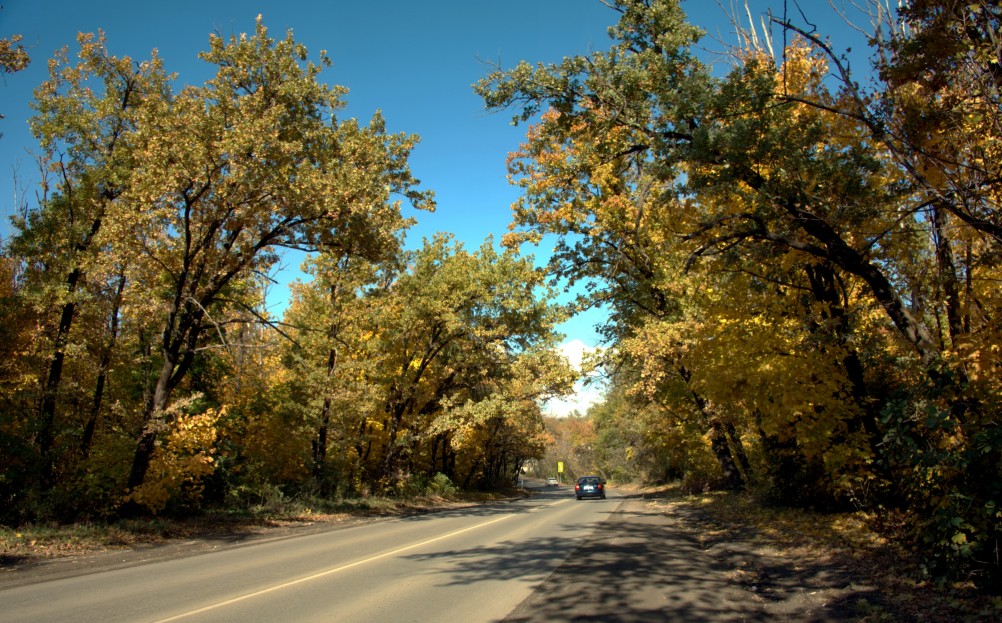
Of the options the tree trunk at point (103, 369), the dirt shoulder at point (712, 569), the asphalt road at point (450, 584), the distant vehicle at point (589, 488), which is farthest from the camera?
the distant vehicle at point (589, 488)

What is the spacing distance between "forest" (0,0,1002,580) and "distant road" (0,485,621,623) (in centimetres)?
487

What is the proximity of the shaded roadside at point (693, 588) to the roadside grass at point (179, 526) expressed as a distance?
978 cm

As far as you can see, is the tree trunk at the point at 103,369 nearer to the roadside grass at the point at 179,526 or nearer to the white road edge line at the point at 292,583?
the roadside grass at the point at 179,526

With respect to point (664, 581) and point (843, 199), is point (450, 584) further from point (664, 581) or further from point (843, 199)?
point (843, 199)

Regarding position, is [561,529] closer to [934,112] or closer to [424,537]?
[424,537]

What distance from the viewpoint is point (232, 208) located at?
14188mm

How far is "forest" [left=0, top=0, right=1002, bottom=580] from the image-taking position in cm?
699

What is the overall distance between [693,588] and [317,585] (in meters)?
5.18

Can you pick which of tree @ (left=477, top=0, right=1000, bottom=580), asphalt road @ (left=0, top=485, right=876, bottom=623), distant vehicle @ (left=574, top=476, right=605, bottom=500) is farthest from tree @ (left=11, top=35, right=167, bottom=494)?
distant vehicle @ (left=574, top=476, right=605, bottom=500)

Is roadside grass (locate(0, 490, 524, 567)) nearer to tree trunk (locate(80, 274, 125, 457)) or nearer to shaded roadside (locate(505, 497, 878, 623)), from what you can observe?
tree trunk (locate(80, 274, 125, 457))

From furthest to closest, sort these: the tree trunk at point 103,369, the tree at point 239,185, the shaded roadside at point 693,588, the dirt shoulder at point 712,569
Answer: the tree trunk at point 103,369, the tree at point 239,185, the shaded roadside at point 693,588, the dirt shoulder at point 712,569

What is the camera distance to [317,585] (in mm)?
7957

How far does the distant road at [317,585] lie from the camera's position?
6453 mm

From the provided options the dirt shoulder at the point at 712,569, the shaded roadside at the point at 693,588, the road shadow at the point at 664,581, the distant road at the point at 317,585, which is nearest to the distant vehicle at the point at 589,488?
the dirt shoulder at the point at 712,569
